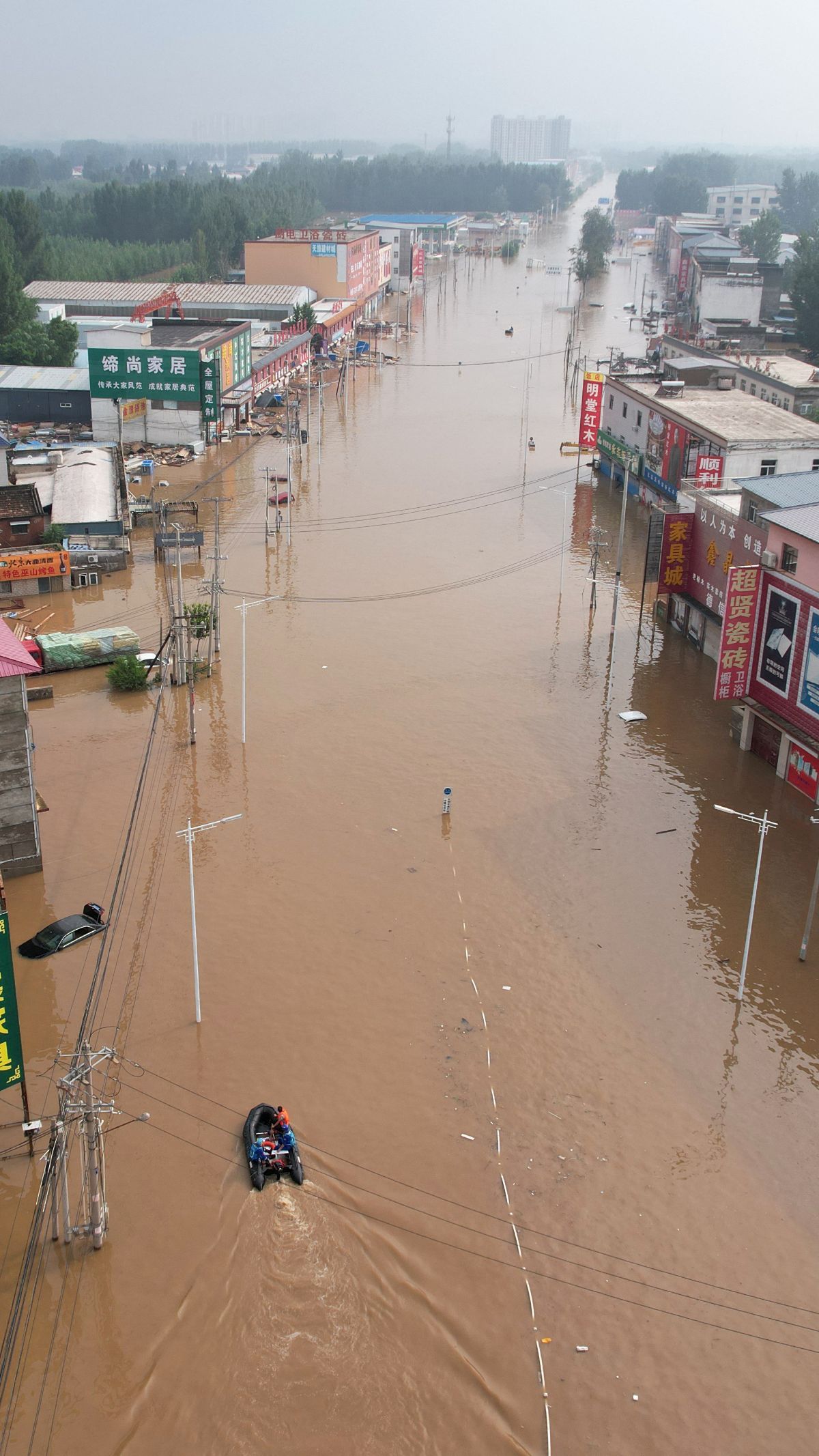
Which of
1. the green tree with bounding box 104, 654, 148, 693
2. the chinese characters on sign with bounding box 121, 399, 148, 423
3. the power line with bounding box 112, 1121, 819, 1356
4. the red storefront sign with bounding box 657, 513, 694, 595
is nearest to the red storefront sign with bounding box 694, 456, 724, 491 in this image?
the red storefront sign with bounding box 657, 513, 694, 595

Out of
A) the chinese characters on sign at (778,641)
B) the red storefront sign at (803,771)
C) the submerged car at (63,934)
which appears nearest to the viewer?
the submerged car at (63,934)

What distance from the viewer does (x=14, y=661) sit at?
59.0ft

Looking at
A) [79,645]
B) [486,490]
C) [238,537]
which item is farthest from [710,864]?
[486,490]

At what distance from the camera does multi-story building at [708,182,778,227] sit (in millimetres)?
146750

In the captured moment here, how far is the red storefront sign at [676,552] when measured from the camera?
27641 mm

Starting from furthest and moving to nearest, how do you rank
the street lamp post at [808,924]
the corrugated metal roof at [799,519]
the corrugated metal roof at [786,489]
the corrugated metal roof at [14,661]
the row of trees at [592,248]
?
the row of trees at [592,248], the corrugated metal roof at [786,489], the corrugated metal roof at [799,519], the corrugated metal roof at [14,661], the street lamp post at [808,924]

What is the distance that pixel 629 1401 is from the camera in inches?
446

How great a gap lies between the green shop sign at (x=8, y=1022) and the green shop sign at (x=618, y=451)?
2972cm

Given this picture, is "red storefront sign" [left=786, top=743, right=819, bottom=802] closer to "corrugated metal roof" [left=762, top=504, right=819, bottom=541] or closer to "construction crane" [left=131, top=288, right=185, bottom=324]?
"corrugated metal roof" [left=762, top=504, right=819, bottom=541]

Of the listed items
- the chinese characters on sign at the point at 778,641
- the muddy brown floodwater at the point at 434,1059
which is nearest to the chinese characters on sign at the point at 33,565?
the muddy brown floodwater at the point at 434,1059

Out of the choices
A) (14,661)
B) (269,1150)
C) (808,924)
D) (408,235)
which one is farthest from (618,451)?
(408,235)

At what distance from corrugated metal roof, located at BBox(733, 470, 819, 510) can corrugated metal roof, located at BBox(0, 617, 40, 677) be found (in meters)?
14.1

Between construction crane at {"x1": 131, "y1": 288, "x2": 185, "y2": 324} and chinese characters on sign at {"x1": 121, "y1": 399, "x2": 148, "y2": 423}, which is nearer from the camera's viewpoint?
chinese characters on sign at {"x1": 121, "y1": 399, "x2": 148, "y2": 423}

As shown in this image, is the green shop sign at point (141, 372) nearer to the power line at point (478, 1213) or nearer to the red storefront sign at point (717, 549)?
the red storefront sign at point (717, 549)
